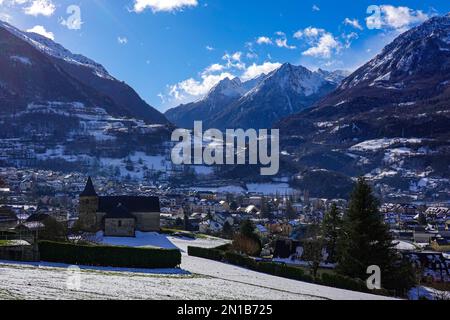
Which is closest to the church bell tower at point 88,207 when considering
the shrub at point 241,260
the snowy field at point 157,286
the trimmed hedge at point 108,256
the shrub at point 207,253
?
the shrub at point 207,253

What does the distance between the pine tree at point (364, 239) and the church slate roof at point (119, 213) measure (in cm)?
3102

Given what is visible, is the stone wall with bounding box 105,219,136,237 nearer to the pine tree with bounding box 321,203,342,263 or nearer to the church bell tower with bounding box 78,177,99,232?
the church bell tower with bounding box 78,177,99,232

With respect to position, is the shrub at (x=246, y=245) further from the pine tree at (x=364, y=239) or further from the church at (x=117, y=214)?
the pine tree at (x=364, y=239)

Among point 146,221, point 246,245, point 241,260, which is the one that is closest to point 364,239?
point 241,260

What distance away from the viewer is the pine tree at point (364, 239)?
39531 mm

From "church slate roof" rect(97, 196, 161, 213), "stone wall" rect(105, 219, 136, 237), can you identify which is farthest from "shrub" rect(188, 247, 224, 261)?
"church slate roof" rect(97, 196, 161, 213)

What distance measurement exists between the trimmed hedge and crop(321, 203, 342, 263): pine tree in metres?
17.0

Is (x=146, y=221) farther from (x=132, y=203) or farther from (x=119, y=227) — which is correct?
(x=119, y=227)

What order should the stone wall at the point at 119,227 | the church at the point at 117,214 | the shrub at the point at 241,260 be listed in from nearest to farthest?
the shrub at the point at 241,260, the stone wall at the point at 119,227, the church at the point at 117,214

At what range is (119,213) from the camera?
63.9 meters

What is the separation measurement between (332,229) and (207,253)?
1278 centimetres

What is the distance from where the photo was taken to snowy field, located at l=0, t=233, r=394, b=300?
76.9ft

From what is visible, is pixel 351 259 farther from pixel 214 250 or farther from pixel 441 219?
pixel 441 219
